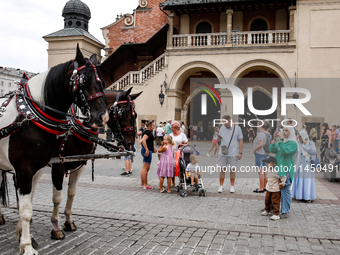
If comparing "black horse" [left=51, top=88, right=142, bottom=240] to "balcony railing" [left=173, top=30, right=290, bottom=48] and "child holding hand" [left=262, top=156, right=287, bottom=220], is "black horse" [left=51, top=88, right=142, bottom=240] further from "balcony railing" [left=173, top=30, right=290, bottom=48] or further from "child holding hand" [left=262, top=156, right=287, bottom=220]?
"balcony railing" [left=173, top=30, right=290, bottom=48]

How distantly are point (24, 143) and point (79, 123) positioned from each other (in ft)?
3.61

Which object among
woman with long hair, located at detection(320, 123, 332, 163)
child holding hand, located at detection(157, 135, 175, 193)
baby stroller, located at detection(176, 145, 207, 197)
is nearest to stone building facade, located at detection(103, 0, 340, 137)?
woman with long hair, located at detection(320, 123, 332, 163)

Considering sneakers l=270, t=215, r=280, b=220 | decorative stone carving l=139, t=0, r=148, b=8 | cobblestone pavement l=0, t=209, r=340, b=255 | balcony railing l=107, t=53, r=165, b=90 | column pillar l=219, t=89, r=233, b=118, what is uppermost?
decorative stone carving l=139, t=0, r=148, b=8

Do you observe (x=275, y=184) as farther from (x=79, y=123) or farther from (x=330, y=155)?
(x=330, y=155)

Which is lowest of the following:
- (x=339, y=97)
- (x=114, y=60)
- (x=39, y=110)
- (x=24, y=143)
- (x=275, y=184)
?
(x=275, y=184)

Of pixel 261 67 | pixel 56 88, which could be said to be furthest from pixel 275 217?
pixel 261 67

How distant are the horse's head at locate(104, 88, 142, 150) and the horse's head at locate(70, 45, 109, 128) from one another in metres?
1.75

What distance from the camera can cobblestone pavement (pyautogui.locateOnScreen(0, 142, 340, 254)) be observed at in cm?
439

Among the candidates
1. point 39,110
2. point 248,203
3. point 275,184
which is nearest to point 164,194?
point 248,203

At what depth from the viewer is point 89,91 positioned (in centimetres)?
372

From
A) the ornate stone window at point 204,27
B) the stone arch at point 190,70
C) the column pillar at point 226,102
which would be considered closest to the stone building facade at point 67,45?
the stone arch at point 190,70

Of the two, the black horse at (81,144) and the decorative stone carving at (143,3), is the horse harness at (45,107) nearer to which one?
the black horse at (81,144)

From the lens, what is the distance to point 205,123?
101 ft

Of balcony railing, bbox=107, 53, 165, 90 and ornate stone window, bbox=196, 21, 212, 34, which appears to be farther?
ornate stone window, bbox=196, 21, 212, 34
